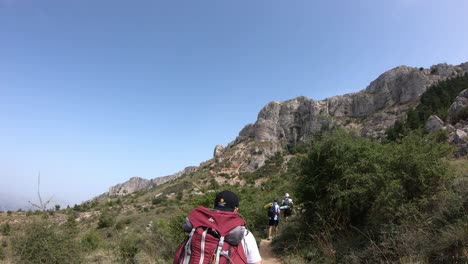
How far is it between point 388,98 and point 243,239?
261 feet

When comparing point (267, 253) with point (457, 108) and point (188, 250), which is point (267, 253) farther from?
point (457, 108)

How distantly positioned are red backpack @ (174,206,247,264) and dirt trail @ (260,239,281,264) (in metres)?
7.58

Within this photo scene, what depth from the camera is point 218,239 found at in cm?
275

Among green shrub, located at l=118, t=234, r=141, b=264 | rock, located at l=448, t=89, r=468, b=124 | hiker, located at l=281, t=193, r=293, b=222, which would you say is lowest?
hiker, located at l=281, t=193, r=293, b=222

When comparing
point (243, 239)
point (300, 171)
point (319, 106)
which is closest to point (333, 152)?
point (300, 171)

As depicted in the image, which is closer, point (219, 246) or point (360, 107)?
point (219, 246)

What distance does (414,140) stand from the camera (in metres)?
8.25

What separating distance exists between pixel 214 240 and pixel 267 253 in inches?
348

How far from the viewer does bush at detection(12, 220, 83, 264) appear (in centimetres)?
744

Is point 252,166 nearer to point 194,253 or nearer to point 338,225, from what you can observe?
point 338,225

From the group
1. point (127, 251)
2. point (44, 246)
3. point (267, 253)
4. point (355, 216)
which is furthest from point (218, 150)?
point (44, 246)

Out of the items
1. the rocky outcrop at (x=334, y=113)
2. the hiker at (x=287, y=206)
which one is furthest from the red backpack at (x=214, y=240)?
the rocky outcrop at (x=334, y=113)

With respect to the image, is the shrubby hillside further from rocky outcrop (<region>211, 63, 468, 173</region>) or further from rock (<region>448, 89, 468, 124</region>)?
rocky outcrop (<region>211, 63, 468, 173</region>)

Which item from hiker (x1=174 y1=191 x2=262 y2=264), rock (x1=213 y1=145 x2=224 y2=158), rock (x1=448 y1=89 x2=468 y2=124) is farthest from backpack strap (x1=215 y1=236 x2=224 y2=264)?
rock (x1=213 y1=145 x2=224 y2=158)
